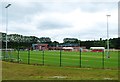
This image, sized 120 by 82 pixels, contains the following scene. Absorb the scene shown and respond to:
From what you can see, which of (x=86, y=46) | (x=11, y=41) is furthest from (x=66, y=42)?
(x=11, y=41)

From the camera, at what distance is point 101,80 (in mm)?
17047

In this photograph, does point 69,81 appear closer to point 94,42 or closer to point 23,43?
point 23,43

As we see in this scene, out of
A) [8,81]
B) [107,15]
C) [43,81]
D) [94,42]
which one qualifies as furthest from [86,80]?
[94,42]

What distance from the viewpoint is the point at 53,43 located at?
187125 mm

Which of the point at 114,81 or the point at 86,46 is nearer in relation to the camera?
the point at 114,81

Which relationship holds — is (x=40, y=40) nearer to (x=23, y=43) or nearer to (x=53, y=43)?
(x=53, y=43)

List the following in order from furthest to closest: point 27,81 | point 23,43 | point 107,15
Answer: point 23,43, point 107,15, point 27,81

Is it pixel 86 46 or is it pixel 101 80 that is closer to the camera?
pixel 101 80

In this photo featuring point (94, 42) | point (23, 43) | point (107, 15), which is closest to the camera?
point (107, 15)

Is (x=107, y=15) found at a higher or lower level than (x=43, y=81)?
higher

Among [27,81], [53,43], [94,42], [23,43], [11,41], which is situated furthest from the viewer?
[53,43]

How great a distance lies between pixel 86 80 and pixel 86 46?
520 feet

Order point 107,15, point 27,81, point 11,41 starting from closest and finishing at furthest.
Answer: point 27,81, point 107,15, point 11,41

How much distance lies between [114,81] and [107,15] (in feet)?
129
